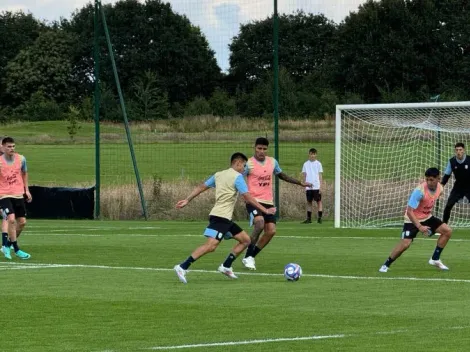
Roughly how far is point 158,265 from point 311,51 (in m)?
26.6

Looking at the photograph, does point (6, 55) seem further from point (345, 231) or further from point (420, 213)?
point (420, 213)

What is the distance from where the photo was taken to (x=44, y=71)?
9419cm

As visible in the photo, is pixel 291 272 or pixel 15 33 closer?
pixel 291 272

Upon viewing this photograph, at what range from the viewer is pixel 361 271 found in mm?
18500

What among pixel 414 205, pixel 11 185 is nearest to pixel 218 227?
pixel 414 205

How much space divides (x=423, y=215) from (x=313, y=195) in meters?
14.5

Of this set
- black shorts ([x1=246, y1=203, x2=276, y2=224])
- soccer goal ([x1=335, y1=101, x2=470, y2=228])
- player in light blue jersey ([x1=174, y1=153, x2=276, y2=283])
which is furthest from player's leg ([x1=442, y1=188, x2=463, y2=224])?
player in light blue jersey ([x1=174, y1=153, x2=276, y2=283])

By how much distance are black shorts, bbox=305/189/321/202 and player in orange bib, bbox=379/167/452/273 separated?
45.3ft

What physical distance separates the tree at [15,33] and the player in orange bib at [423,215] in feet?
266

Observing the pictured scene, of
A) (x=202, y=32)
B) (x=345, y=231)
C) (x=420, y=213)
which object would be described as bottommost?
(x=345, y=231)

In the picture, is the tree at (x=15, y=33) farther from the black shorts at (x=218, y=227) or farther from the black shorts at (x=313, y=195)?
the black shorts at (x=218, y=227)

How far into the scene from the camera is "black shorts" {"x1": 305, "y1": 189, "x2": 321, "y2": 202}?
1271 inches

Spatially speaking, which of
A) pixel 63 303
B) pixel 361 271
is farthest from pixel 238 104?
pixel 63 303

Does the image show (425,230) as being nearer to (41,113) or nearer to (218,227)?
(218,227)
